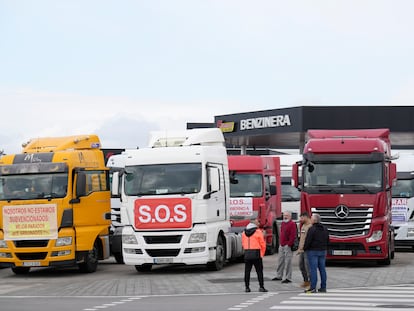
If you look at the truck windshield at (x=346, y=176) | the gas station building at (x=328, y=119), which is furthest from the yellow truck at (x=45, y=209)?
Answer: the gas station building at (x=328, y=119)

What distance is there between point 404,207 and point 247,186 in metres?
6.88

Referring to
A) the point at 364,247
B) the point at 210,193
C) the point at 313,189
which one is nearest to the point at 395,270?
the point at 364,247

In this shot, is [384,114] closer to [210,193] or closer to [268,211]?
[268,211]

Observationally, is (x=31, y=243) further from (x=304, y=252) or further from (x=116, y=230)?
(x=304, y=252)

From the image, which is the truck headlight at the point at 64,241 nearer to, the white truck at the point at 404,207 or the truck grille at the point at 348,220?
the truck grille at the point at 348,220

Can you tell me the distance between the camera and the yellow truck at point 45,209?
82.0 ft

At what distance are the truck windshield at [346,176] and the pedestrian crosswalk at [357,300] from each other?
5.60 m

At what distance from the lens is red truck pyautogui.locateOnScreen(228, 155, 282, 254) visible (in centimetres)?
3017

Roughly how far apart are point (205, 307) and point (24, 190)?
980cm

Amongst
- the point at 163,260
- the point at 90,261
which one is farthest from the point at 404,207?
the point at 90,261

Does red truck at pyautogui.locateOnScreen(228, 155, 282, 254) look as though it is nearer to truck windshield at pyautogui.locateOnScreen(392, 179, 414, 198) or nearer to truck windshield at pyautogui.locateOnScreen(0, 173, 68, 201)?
truck windshield at pyautogui.locateOnScreen(392, 179, 414, 198)

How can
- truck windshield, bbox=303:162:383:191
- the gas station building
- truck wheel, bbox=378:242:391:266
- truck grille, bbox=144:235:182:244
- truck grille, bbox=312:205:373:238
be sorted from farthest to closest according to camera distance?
1. the gas station building
2. truck wheel, bbox=378:242:391:266
3. truck windshield, bbox=303:162:383:191
4. truck grille, bbox=312:205:373:238
5. truck grille, bbox=144:235:182:244

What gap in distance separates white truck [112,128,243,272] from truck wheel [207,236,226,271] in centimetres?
3

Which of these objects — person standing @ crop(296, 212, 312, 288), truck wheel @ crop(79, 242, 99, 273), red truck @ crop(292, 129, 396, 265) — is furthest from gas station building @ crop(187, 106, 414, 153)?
person standing @ crop(296, 212, 312, 288)
